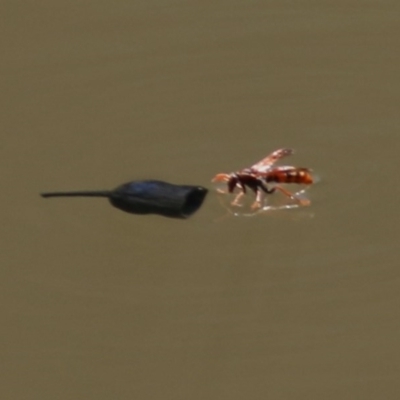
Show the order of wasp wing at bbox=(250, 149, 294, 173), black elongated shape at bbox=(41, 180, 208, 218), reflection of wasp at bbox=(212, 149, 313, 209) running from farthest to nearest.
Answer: wasp wing at bbox=(250, 149, 294, 173) → reflection of wasp at bbox=(212, 149, 313, 209) → black elongated shape at bbox=(41, 180, 208, 218)

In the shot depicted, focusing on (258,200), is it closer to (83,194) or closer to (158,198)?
(158,198)

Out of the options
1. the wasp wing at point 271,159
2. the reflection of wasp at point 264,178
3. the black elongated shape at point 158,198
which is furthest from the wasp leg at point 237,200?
the black elongated shape at point 158,198

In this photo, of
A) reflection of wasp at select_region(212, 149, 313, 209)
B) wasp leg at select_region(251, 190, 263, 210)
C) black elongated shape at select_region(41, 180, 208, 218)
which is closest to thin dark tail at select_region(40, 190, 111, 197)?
black elongated shape at select_region(41, 180, 208, 218)

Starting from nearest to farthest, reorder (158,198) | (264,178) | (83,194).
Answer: (158,198)
(83,194)
(264,178)

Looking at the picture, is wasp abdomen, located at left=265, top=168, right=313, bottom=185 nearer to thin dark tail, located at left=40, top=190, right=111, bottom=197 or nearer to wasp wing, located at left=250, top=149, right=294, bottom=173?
wasp wing, located at left=250, top=149, right=294, bottom=173

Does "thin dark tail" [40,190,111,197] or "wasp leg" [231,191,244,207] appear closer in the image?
"thin dark tail" [40,190,111,197]

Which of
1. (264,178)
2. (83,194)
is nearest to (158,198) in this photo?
(83,194)
